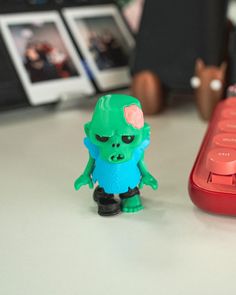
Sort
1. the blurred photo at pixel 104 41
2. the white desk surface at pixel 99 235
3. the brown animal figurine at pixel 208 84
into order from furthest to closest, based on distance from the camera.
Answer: the blurred photo at pixel 104 41 < the brown animal figurine at pixel 208 84 < the white desk surface at pixel 99 235

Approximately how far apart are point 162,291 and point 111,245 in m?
0.06

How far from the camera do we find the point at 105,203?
0.39 metres

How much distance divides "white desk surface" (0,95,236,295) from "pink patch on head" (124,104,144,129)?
8 cm

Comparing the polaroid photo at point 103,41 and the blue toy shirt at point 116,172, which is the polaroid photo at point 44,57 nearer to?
the polaroid photo at point 103,41

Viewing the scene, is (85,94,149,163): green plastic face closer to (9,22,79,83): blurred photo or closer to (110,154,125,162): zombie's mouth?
(110,154,125,162): zombie's mouth

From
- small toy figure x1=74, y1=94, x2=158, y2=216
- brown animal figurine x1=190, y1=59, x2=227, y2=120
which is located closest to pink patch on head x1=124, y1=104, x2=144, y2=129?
small toy figure x1=74, y1=94, x2=158, y2=216

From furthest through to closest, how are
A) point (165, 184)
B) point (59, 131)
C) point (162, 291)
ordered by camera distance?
point (59, 131) < point (165, 184) < point (162, 291)

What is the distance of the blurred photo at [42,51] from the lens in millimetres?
627

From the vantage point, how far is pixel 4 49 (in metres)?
0.61

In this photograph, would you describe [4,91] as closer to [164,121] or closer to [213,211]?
[164,121]

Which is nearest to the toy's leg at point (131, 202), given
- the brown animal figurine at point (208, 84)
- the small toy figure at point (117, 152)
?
the small toy figure at point (117, 152)

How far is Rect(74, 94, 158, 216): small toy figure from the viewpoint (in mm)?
356

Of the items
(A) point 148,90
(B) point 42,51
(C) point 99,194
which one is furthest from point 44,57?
(C) point 99,194

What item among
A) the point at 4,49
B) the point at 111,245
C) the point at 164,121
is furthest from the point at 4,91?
the point at 111,245
